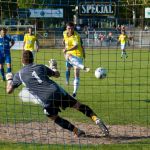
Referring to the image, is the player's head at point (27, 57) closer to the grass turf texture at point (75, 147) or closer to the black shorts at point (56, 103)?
the black shorts at point (56, 103)

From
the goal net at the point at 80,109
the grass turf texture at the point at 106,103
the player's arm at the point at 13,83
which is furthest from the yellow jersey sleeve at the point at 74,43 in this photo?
the player's arm at the point at 13,83

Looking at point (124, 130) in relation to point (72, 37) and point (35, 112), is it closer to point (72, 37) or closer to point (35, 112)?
point (35, 112)

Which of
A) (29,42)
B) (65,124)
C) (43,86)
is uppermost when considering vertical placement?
(43,86)

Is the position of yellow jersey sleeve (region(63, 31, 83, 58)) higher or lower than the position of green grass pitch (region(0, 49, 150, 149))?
higher

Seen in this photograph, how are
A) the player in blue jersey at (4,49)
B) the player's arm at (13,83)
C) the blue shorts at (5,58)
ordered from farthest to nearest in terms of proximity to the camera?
the blue shorts at (5,58) → the player in blue jersey at (4,49) → the player's arm at (13,83)

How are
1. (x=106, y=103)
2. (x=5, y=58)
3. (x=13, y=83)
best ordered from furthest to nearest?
(x=5, y=58)
(x=106, y=103)
(x=13, y=83)

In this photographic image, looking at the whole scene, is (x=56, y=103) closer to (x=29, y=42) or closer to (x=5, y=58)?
(x=5, y=58)

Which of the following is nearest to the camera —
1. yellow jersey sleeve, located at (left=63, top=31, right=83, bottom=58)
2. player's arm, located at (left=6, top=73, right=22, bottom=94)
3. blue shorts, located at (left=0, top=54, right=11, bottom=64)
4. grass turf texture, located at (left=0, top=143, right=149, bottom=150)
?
grass turf texture, located at (left=0, top=143, right=149, bottom=150)

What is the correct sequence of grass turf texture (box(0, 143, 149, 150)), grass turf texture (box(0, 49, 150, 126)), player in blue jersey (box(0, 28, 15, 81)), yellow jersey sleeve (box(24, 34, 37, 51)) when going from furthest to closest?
yellow jersey sleeve (box(24, 34, 37, 51))
player in blue jersey (box(0, 28, 15, 81))
grass turf texture (box(0, 49, 150, 126))
grass turf texture (box(0, 143, 149, 150))

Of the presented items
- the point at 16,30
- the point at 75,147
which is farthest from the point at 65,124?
the point at 16,30

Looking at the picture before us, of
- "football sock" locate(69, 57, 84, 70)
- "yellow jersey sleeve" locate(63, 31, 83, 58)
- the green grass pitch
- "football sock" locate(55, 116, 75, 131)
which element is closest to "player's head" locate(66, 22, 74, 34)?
"yellow jersey sleeve" locate(63, 31, 83, 58)

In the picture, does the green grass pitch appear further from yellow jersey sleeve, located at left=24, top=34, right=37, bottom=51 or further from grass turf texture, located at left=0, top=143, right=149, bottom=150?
yellow jersey sleeve, located at left=24, top=34, right=37, bottom=51

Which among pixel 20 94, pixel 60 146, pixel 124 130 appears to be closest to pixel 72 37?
pixel 20 94

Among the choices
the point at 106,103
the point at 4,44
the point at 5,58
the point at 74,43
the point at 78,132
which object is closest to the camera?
the point at 78,132
